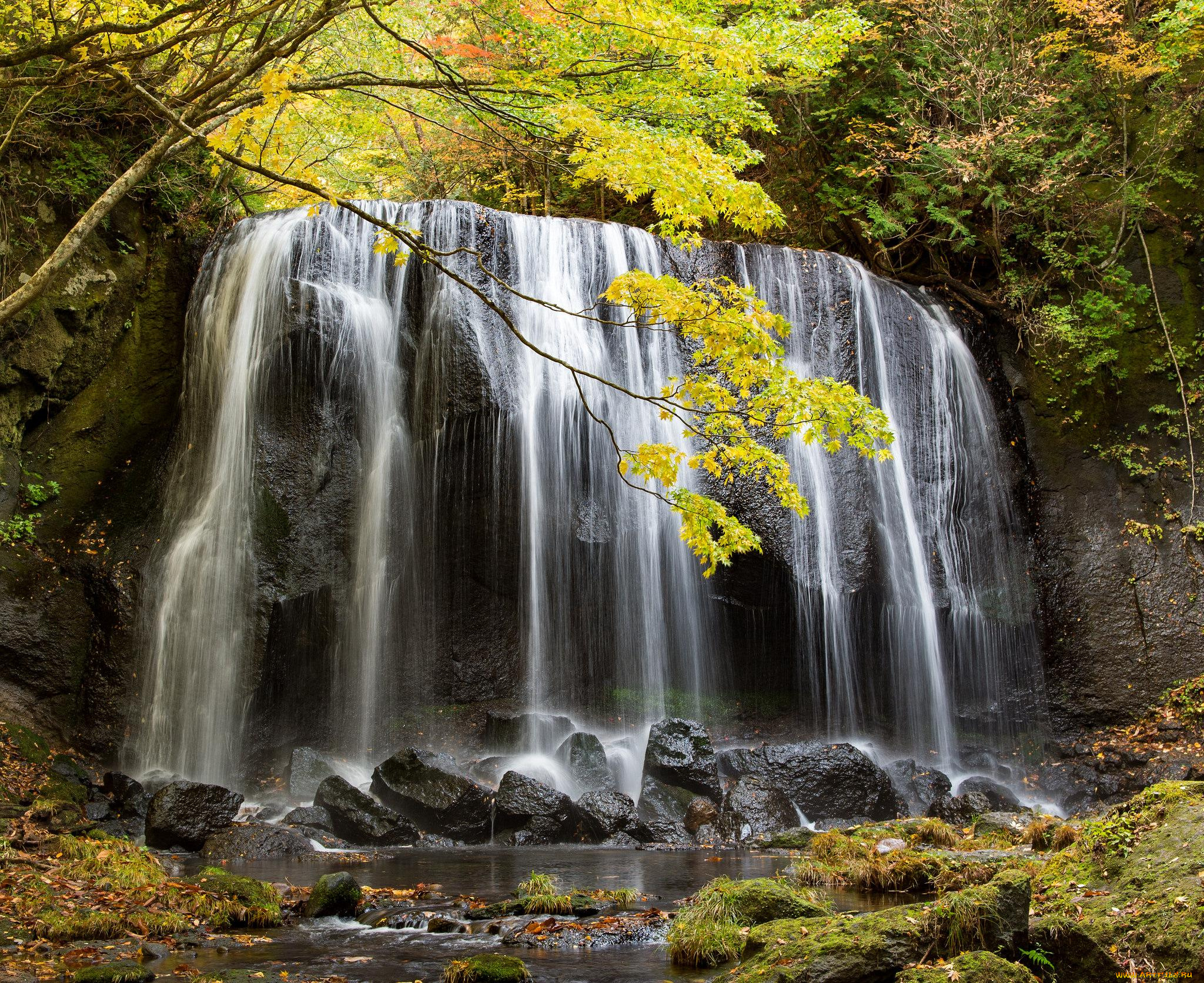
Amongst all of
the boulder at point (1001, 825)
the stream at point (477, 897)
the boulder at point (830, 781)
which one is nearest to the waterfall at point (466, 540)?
the boulder at point (830, 781)

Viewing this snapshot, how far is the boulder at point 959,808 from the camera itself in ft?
33.1

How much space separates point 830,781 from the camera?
10812 millimetres

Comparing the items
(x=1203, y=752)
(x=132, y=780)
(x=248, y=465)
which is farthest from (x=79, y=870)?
(x=1203, y=752)

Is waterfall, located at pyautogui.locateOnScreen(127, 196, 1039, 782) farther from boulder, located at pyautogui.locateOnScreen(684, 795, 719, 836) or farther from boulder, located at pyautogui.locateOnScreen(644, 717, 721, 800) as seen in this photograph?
boulder, located at pyautogui.locateOnScreen(684, 795, 719, 836)

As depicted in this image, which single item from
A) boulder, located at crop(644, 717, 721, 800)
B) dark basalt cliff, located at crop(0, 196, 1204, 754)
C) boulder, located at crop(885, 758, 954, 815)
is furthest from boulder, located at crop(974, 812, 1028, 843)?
dark basalt cliff, located at crop(0, 196, 1204, 754)

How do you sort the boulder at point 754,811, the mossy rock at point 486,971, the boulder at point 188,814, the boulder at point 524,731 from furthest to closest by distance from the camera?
the boulder at point 524,731, the boulder at point 754,811, the boulder at point 188,814, the mossy rock at point 486,971

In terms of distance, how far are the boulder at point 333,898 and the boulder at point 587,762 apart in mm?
5096

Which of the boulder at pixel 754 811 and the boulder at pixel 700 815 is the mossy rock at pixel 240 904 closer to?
the boulder at pixel 700 815

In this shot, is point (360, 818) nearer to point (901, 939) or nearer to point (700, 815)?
point (700, 815)

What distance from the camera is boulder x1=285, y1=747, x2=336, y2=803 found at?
427 inches

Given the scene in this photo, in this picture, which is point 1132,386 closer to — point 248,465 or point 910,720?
point 910,720

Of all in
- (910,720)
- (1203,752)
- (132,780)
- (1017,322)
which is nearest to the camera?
(132,780)

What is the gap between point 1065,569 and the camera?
46.5 ft

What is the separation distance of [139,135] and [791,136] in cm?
1179
